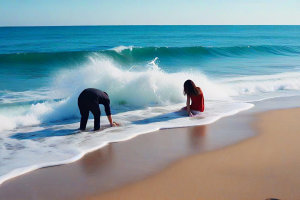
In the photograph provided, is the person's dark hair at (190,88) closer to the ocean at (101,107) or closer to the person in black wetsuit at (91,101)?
the ocean at (101,107)

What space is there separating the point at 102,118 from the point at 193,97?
2.46m

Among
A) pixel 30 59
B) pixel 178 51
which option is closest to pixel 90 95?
pixel 30 59

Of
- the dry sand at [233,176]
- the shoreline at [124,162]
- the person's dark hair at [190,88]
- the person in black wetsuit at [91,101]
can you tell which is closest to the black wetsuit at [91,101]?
the person in black wetsuit at [91,101]

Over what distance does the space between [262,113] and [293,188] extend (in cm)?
456

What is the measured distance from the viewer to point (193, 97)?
27.0 ft

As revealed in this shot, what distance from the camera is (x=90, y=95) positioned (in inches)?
270

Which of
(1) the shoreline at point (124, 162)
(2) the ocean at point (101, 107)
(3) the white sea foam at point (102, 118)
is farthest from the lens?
(2) the ocean at point (101, 107)

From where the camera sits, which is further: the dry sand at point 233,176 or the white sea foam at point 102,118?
the white sea foam at point 102,118

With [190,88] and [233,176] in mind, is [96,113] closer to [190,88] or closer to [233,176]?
[190,88]

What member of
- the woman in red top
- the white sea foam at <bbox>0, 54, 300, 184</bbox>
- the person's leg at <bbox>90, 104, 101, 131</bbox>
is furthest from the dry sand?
the person's leg at <bbox>90, 104, 101, 131</bbox>

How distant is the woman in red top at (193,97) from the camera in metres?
8.08

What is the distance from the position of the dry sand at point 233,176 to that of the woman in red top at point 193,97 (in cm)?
242

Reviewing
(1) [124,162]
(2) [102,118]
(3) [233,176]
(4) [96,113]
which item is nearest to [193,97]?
(2) [102,118]

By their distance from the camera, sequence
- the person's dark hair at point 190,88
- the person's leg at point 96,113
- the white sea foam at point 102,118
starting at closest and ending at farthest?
the white sea foam at point 102,118, the person's leg at point 96,113, the person's dark hair at point 190,88
